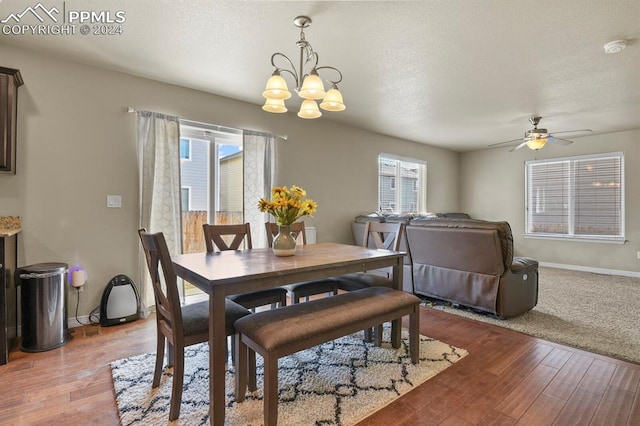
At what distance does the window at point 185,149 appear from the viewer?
144 inches

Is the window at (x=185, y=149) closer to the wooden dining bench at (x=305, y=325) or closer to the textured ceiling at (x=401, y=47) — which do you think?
the textured ceiling at (x=401, y=47)

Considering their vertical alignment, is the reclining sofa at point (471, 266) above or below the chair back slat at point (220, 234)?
below

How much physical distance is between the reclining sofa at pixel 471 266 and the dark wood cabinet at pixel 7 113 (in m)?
3.81

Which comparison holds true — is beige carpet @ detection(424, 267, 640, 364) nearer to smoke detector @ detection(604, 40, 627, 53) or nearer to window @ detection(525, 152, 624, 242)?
window @ detection(525, 152, 624, 242)

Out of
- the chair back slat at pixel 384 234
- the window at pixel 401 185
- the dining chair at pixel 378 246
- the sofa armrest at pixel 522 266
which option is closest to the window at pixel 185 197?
the dining chair at pixel 378 246

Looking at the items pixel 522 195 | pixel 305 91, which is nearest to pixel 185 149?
pixel 305 91

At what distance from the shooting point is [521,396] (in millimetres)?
1886

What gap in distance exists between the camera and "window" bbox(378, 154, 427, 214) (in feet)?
19.8

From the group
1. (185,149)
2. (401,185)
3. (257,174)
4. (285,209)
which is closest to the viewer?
(285,209)

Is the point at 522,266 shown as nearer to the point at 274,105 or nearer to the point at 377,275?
the point at 377,275

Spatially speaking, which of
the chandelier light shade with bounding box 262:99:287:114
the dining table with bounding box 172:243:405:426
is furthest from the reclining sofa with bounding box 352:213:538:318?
the chandelier light shade with bounding box 262:99:287:114

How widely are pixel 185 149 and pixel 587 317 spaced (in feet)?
15.4

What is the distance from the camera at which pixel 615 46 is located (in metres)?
2.59

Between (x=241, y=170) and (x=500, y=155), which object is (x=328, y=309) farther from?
(x=500, y=155)
